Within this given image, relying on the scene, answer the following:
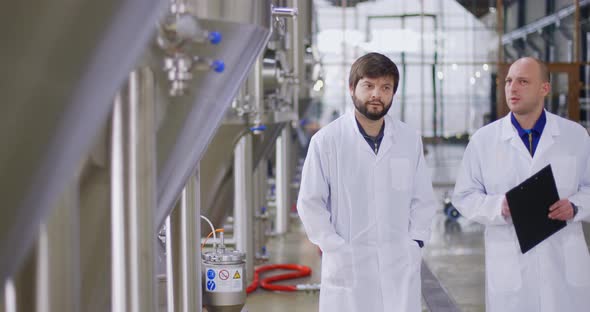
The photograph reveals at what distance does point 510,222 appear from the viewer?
7.95ft

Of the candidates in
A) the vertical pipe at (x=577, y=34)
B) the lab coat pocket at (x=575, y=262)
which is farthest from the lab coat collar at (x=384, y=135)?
the vertical pipe at (x=577, y=34)

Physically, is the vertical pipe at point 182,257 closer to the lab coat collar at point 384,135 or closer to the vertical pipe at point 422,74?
the lab coat collar at point 384,135

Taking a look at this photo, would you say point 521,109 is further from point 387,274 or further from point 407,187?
point 387,274

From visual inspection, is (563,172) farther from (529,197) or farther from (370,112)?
(370,112)

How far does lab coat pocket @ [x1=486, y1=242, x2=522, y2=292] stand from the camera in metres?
2.39

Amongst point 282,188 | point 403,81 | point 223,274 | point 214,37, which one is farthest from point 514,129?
point 403,81

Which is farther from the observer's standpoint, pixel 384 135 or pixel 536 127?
pixel 536 127

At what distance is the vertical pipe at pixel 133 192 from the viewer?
148 cm

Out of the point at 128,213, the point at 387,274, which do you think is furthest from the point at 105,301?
the point at 387,274

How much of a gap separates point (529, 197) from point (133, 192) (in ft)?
4.50

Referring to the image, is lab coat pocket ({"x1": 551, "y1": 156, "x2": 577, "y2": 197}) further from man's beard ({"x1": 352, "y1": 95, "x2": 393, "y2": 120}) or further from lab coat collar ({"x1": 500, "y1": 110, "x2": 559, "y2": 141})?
man's beard ({"x1": 352, "y1": 95, "x2": 393, "y2": 120})

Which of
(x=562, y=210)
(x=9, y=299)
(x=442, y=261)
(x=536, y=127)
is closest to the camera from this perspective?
(x=9, y=299)

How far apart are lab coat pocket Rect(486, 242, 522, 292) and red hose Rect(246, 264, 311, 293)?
2.05 m

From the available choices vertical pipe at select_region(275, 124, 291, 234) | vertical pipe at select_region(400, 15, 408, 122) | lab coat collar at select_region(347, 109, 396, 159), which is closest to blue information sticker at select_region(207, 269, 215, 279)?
lab coat collar at select_region(347, 109, 396, 159)
